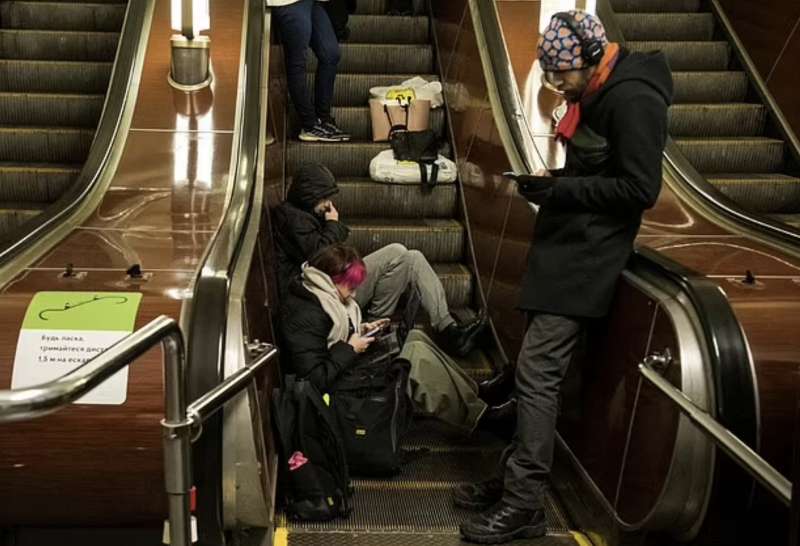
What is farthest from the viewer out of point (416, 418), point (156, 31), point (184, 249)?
point (156, 31)

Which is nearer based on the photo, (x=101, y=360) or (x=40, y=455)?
(x=101, y=360)

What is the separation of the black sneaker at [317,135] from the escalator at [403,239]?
5cm

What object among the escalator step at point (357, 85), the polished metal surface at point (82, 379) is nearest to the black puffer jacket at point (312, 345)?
the polished metal surface at point (82, 379)

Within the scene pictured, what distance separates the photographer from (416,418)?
445 centimetres

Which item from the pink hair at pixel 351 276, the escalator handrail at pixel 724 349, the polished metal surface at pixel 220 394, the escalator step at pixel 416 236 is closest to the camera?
the polished metal surface at pixel 220 394

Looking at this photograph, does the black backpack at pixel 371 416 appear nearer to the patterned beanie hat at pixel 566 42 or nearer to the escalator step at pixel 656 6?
the patterned beanie hat at pixel 566 42

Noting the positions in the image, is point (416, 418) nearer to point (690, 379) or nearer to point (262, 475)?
point (262, 475)

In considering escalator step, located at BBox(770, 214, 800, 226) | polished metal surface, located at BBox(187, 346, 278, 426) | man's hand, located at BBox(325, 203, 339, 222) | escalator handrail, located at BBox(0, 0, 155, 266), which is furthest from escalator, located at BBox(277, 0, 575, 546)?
escalator step, located at BBox(770, 214, 800, 226)

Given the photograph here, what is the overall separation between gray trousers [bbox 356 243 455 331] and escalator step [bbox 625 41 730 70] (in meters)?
2.60

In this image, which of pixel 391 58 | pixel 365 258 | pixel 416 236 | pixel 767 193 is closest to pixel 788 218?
pixel 767 193

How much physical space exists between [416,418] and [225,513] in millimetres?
1602

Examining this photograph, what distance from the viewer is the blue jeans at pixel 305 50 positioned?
5.79m

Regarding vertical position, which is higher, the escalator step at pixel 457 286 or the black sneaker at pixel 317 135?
the black sneaker at pixel 317 135

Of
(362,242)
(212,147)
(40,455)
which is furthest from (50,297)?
(362,242)
